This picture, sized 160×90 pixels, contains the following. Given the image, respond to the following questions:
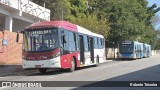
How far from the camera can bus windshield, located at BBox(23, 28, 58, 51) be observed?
21.7 metres

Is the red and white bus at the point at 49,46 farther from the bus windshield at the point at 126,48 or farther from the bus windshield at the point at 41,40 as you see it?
the bus windshield at the point at 126,48

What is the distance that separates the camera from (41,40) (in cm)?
2191

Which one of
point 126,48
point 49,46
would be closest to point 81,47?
point 49,46

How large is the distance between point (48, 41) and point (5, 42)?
38.9 feet

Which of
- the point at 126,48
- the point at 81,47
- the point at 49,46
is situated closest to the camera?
the point at 49,46

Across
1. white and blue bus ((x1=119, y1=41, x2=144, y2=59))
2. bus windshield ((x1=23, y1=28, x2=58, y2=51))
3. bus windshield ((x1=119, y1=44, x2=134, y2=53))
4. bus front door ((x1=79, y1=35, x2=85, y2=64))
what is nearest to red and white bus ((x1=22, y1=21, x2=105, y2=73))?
bus windshield ((x1=23, y1=28, x2=58, y2=51))

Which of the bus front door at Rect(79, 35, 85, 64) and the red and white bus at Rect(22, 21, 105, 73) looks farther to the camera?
the bus front door at Rect(79, 35, 85, 64)

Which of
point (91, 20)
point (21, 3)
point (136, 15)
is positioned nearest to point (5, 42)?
point (21, 3)

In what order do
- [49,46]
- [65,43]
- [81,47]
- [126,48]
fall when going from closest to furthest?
[49,46] → [65,43] → [81,47] → [126,48]

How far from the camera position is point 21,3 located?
38.7m

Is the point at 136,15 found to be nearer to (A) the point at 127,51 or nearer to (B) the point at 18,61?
(A) the point at 127,51

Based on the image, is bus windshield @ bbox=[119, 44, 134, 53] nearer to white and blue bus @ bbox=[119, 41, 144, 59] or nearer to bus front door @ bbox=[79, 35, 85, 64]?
white and blue bus @ bbox=[119, 41, 144, 59]

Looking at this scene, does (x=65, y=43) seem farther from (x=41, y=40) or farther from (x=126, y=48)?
(x=126, y=48)

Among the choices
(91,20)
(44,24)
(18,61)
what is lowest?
(18,61)
